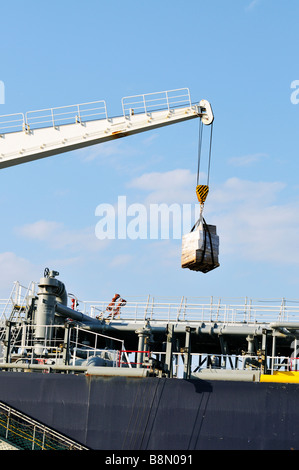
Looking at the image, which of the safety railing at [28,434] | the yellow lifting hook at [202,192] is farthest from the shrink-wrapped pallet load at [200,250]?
the safety railing at [28,434]

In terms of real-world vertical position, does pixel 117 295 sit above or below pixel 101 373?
above

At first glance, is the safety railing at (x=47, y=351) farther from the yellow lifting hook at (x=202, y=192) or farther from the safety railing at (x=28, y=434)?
the yellow lifting hook at (x=202, y=192)

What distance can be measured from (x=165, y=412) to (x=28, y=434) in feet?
16.8

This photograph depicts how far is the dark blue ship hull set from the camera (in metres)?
23.4

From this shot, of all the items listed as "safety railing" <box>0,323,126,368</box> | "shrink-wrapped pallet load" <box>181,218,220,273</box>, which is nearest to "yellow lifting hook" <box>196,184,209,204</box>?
"shrink-wrapped pallet load" <box>181,218,220,273</box>

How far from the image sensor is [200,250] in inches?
977

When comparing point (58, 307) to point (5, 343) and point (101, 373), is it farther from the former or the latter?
point (101, 373)

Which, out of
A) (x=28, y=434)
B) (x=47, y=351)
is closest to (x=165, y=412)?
(x=28, y=434)

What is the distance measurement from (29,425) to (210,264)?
9.00 metres

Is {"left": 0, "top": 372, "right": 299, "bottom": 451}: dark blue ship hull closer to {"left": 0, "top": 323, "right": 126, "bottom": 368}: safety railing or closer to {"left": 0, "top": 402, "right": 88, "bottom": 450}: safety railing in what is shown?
{"left": 0, "top": 402, "right": 88, "bottom": 450}: safety railing

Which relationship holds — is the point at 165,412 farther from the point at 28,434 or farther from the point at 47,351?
the point at 47,351
